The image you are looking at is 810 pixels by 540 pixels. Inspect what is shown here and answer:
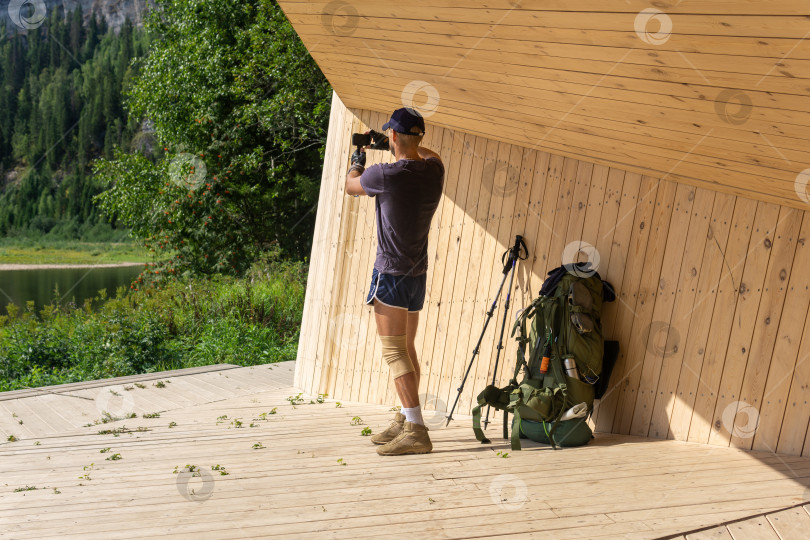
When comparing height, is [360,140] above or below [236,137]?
below

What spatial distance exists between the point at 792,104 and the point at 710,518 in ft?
4.76

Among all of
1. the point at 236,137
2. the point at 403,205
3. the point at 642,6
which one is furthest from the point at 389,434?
the point at 236,137

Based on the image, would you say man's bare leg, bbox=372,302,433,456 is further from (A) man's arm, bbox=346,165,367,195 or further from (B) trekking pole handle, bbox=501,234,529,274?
(B) trekking pole handle, bbox=501,234,529,274

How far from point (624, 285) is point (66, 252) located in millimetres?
41459

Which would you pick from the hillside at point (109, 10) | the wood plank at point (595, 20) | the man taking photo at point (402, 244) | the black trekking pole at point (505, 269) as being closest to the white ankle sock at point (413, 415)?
the man taking photo at point (402, 244)

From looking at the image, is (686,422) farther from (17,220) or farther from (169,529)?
(17,220)

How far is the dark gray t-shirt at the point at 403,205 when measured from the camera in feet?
11.3

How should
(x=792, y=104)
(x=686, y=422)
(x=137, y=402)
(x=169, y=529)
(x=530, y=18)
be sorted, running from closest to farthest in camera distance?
(x=792, y=104) → (x=530, y=18) → (x=169, y=529) → (x=686, y=422) → (x=137, y=402)

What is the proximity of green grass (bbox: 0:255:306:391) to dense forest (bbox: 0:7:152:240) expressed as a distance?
37380 millimetres

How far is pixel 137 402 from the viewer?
5059 millimetres

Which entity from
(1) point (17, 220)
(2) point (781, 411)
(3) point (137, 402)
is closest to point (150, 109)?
(3) point (137, 402)

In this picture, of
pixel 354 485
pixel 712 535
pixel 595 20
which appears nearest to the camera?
pixel 595 20

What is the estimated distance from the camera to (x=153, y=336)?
750 centimetres

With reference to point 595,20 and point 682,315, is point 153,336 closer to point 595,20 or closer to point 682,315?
point 682,315
